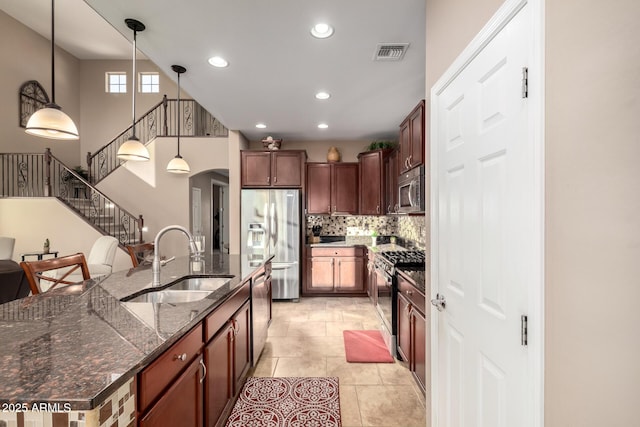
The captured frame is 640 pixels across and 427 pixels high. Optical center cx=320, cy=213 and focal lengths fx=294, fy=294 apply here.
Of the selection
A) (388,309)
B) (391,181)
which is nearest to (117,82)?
(391,181)

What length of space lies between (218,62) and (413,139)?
1.98 meters

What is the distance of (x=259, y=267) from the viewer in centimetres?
270

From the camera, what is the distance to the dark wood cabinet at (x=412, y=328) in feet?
7.13

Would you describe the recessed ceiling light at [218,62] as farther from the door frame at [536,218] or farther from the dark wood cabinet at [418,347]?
the dark wood cabinet at [418,347]

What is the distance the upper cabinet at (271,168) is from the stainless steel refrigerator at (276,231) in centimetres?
20

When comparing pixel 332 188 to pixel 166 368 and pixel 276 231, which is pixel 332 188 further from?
pixel 166 368

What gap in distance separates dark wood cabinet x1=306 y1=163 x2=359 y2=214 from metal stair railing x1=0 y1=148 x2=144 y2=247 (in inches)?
155

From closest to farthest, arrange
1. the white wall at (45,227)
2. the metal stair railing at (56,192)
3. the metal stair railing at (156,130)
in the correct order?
the white wall at (45,227) → the metal stair railing at (56,192) → the metal stair railing at (156,130)

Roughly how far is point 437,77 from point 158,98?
29.5ft

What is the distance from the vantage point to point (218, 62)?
2734 millimetres

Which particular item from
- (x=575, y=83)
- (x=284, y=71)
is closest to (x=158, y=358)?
(x=575, y=83)

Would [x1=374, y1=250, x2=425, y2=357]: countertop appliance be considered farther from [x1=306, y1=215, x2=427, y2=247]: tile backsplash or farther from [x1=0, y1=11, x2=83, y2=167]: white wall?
[x1=0, y1=11, x2=83, y2=167]: white wall

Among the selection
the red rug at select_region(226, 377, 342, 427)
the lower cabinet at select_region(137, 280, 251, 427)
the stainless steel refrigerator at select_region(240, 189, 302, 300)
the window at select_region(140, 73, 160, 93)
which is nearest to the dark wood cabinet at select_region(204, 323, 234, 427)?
the lower cabinet at select_region(137, 280, 251, 427)

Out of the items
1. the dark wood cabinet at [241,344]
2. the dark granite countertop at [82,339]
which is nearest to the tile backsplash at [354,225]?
the dark wood cabinet at [241,344]
